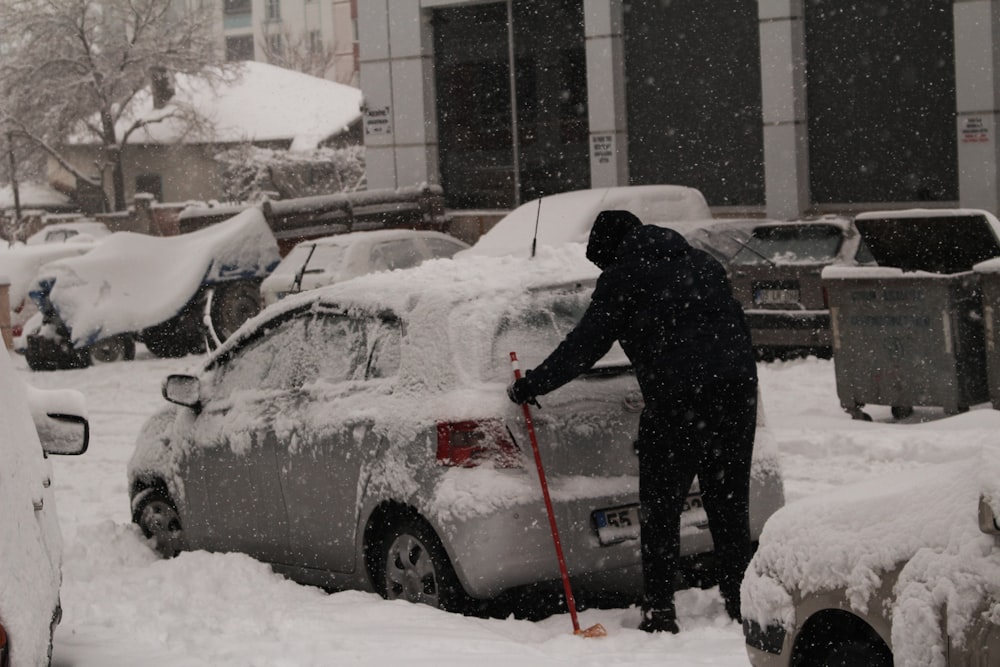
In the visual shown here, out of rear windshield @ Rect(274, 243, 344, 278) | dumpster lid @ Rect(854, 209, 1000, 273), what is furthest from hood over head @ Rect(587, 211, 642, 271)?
rear windshield @ Rect(274, 243, 344, 278)

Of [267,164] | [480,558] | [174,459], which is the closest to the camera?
[480,558]

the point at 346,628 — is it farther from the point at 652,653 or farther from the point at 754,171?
the point at 754,171

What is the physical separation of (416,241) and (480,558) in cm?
1317

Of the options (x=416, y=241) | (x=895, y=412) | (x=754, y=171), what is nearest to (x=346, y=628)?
(x=895, y=412)

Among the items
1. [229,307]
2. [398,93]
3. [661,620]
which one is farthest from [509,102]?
[661,620]

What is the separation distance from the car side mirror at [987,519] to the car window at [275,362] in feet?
14.1

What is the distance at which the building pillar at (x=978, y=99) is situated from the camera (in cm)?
1997

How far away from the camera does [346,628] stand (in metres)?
5.96

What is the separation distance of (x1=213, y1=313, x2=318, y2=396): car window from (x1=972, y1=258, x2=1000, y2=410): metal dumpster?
5.85 metres

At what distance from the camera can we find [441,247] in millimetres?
19562

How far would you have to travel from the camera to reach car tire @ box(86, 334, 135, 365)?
20781 millimetres

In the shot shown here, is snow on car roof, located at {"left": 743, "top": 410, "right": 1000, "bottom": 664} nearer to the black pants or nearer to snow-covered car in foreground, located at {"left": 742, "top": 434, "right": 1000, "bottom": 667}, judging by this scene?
snow-covered car in foreground, located at {"left": 742, "top": 434, "right": 1000, "bottom": 667}

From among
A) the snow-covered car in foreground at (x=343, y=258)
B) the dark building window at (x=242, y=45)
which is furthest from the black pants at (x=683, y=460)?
the dark building window at (x=242, y=45)

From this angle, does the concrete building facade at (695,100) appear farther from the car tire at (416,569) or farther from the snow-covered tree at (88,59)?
the snow-covered tree at (88,59)
